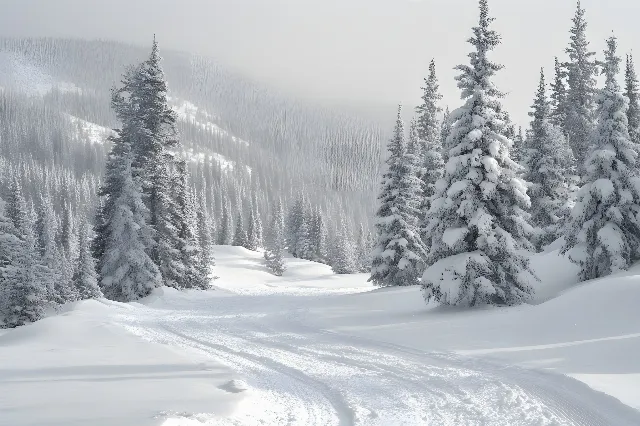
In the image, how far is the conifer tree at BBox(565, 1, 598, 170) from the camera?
4659 cm

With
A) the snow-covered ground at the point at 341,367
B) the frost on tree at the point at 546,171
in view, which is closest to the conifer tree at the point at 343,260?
the frost on tree at the point at 546,171

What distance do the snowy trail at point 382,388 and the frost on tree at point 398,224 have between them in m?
16.4

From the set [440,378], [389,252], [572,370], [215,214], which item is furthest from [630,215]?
[215,214]

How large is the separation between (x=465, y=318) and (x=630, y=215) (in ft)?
37.2

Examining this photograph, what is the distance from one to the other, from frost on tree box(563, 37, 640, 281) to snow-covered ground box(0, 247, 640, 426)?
7031mm

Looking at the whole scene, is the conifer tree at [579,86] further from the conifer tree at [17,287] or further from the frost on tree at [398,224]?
the conifer tree at [17,287]

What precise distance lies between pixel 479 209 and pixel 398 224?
12.5 metres

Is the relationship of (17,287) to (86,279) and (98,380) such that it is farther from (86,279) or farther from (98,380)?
(86,279)

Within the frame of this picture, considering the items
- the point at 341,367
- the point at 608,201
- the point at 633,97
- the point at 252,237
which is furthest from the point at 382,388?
the point at 252,237

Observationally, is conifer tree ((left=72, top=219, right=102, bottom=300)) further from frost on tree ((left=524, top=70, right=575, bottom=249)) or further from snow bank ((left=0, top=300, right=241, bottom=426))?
frost on tree ((left=524, top=70, right=575, bottom=249))

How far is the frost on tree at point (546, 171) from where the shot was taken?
117ft

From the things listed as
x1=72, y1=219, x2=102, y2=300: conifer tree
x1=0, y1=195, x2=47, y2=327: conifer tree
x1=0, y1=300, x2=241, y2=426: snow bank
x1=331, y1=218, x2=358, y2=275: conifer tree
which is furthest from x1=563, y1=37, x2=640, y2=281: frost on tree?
x1=331, y1=218, x2=358, y2=275: conifer tree

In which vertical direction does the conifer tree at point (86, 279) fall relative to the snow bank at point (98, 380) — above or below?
below

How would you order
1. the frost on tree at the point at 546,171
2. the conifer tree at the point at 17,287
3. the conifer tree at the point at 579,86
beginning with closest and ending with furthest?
the conifer tree at the point at 17,287 → the frost on tree at the point at 546,171 → the conifer tree at the point at 579,86
